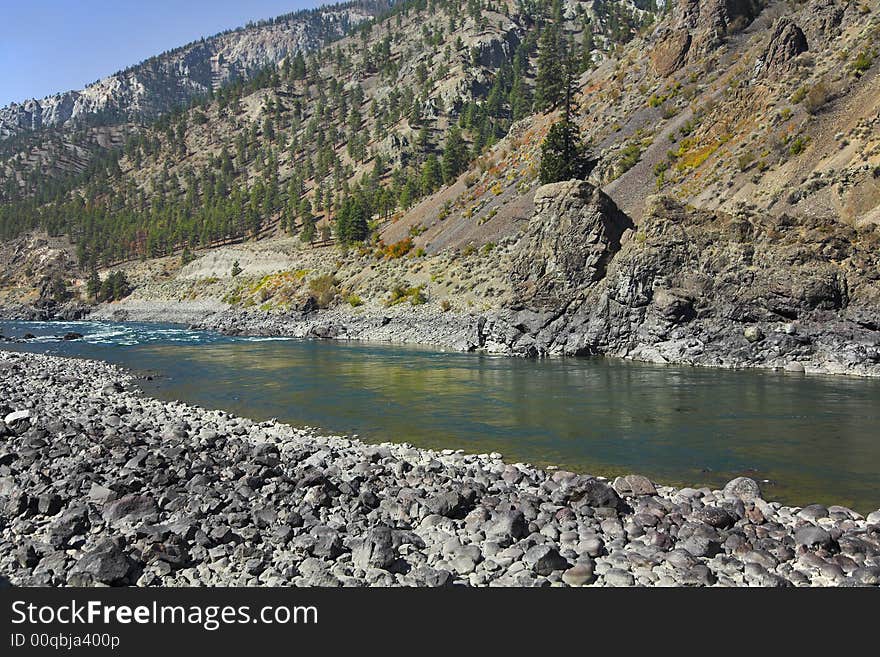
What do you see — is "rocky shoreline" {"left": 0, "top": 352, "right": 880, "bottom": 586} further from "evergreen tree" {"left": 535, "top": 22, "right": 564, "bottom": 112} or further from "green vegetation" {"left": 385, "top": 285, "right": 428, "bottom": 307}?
"evergreen tree" {"left": 535, "top": 22, "right": 564, "bottom": 112}

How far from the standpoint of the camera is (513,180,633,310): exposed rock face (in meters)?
40.9

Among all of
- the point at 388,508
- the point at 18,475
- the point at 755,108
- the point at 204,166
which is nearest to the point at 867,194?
the point at 755,108

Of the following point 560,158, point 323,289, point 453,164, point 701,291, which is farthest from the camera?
point 453,164

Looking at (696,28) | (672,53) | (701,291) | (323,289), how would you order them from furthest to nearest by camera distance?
1. (672,53)
2. (696,28)
3. (323,289)
4. (701,291)

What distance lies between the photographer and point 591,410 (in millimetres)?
22031

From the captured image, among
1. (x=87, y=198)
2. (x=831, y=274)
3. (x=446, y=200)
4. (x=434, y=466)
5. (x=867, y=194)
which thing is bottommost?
(x=434, y=466)

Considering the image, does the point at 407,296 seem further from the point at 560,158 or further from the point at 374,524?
the point at 374,524

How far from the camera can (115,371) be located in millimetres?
33156

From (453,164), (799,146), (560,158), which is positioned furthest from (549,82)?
(799,146)

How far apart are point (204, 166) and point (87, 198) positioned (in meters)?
40.2

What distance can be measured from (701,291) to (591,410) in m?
17.4

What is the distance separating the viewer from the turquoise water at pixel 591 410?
584 inches

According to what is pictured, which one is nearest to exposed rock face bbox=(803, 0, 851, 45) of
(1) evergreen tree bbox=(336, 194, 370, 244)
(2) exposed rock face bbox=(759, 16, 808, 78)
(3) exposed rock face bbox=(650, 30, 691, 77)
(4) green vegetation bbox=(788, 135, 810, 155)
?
(2) exposed rock face bbox=(759, 16, 808, 78)

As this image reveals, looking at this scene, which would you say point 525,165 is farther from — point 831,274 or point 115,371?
point 115,371
